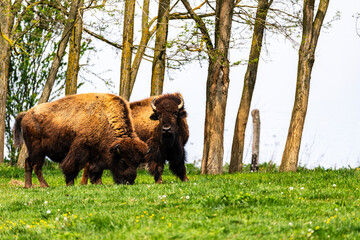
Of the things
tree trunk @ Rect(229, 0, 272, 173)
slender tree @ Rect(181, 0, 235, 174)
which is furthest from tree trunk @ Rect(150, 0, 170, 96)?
slender tree @ Rect(181, 0, 235, 174)

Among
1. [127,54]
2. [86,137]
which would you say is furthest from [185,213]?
[127,54]

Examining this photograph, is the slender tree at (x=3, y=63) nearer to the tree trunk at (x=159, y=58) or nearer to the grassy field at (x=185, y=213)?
the tree trunk at (x=159, y=58)

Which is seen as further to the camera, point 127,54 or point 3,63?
point 3,63

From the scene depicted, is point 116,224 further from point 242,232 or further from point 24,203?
point 24,203

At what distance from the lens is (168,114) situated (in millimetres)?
12594

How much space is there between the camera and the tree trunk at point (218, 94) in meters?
15.8

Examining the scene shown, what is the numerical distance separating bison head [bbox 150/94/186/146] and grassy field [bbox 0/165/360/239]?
8.17 ft

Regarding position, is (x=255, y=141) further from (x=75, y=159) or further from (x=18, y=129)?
(x=18, y=129)

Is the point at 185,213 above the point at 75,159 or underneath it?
underneath

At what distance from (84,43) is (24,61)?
2.95 metres

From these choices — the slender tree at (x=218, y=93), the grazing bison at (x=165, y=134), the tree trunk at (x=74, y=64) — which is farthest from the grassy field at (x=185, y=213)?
the tree trunk at (x=74, y=64)

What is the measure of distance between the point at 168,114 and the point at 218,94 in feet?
12.0

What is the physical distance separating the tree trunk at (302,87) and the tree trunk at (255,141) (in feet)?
10.1

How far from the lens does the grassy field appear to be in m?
6.21
